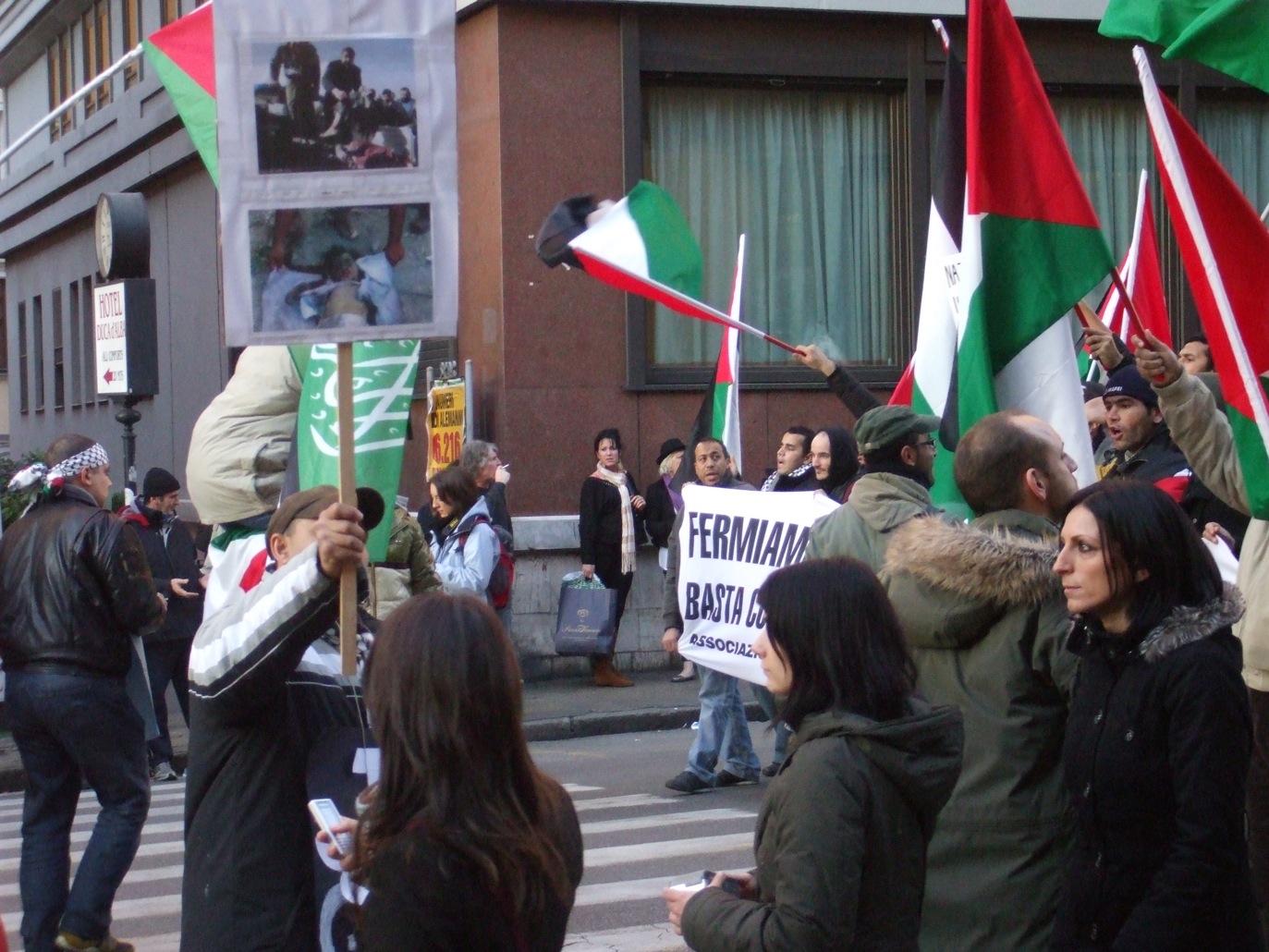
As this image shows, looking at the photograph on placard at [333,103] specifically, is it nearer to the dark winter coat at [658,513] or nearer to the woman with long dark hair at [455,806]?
the woman with long dark hair at [455,806]

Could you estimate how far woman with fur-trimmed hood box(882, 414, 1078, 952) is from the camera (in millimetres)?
3807

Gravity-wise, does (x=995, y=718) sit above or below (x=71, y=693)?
above

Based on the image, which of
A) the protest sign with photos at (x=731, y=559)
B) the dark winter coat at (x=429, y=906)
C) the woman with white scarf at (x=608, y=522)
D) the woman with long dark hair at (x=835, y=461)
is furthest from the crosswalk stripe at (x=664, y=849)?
the woman with white scarf at (x=608, y=522)

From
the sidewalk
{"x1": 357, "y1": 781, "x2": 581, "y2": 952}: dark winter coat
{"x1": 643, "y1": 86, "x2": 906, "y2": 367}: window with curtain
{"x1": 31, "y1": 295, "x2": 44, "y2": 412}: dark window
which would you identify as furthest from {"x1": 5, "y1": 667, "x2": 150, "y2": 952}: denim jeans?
{"x1": 31, "y1": 295, "x2": 44, "y2": 412}: dark window

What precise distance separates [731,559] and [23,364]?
27980mm

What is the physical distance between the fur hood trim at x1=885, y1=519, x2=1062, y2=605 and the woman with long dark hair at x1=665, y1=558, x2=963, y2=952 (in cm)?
75

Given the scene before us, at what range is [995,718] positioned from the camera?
3.87 metres

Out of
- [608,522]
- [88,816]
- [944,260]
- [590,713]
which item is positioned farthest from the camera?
[608,522]

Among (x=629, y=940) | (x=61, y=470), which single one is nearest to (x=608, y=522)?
(x=61, y=470)

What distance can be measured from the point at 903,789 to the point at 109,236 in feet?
33.7

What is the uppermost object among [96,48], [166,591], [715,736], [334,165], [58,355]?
[96,48]

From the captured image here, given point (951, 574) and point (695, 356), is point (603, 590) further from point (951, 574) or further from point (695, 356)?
point (951, 574)

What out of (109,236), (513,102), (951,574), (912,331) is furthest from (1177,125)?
(912,331)

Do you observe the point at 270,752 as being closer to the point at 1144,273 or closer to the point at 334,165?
the point at 334,165
